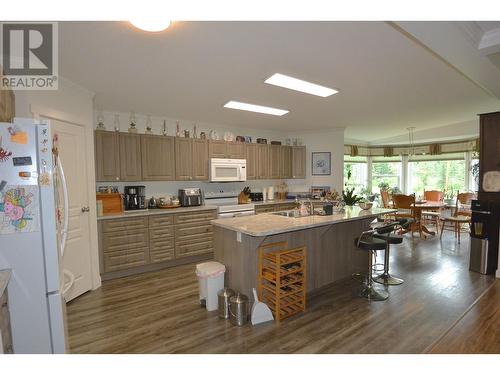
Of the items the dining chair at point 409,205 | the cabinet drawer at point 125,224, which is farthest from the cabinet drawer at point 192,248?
the dining chair at point 409,205

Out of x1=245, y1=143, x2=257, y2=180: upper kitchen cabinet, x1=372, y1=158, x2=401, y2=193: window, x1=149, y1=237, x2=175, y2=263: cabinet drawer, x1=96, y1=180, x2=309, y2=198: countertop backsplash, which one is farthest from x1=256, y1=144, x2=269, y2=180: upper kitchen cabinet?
x1=372, y1=158, x2=401, y2=193: window

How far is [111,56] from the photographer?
242cm

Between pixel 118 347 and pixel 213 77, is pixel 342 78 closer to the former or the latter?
pixel 213 77

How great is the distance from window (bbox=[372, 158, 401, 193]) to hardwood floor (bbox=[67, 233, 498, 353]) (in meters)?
4.97

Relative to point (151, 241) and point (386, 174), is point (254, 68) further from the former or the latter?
point (386, 174)

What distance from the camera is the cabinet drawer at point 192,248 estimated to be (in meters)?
4.30

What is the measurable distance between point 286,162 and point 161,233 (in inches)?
131

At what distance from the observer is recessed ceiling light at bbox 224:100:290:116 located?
4.10m

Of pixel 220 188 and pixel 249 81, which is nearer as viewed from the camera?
pixel 249 81

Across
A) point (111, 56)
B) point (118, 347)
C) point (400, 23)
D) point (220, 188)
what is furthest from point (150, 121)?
point (400, 23)

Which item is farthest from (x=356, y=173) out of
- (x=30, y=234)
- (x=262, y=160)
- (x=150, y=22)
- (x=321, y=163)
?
(x=30, y=234)
